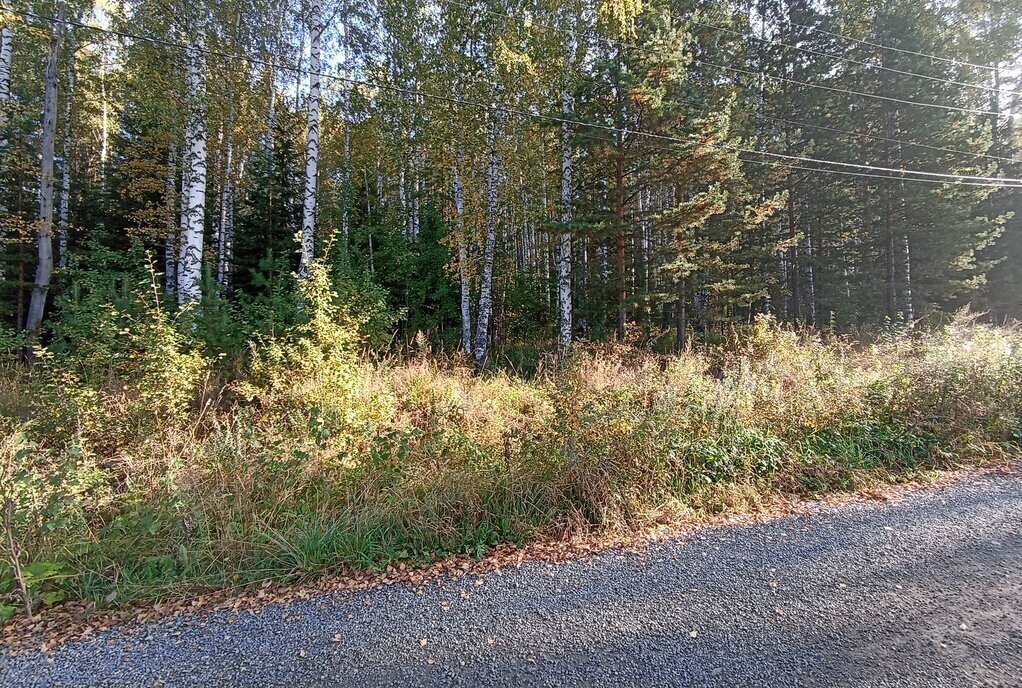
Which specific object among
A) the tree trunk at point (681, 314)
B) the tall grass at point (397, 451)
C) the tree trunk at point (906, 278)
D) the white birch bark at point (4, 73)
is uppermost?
the white birch bark at point (4, 73)

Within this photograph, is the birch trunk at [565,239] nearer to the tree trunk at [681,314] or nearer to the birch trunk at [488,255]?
the birch trunk at [488,255]

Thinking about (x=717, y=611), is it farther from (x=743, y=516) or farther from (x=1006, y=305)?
(x=1006, y=305)

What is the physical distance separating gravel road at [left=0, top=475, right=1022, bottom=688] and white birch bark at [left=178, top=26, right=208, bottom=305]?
6.18m

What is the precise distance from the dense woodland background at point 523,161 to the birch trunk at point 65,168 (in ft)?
0.38

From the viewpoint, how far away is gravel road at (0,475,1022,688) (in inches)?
80.5

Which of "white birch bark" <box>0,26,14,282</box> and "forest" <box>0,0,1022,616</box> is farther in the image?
"white birch bark" <box>0,26,14,282</box>

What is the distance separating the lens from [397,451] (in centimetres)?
424

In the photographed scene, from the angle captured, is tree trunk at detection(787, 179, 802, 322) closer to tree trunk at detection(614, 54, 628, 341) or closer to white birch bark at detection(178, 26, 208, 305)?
tree trunk at detection(614, 54, 628, 341)

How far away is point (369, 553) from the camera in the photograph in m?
3.16

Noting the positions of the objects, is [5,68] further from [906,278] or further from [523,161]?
[906,278]

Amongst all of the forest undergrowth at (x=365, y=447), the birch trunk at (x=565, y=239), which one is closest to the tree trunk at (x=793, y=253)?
the birch trunk at (x=565, y=239)

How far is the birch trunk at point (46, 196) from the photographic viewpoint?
991 centimetres

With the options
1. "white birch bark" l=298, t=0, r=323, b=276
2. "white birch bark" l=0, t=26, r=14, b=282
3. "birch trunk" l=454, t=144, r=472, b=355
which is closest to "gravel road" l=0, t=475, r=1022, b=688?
"white birch bark" l=298, t=0, r=323, b=276

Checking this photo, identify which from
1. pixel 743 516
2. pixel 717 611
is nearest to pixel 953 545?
pixel 743 516
